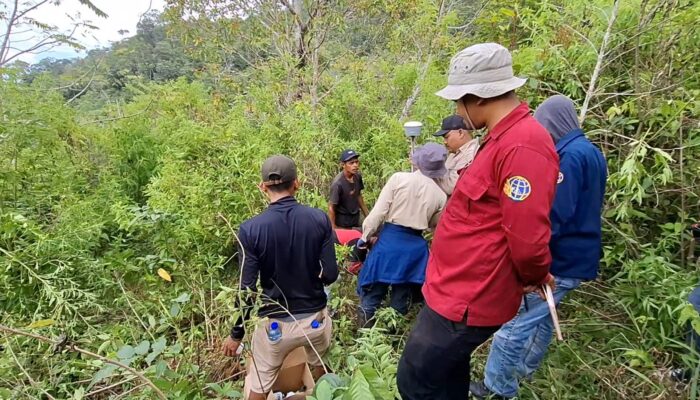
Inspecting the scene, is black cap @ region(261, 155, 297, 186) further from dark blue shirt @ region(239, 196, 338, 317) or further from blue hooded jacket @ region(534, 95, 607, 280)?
blue hooded jacket @ region(534, 95, 607, 280)

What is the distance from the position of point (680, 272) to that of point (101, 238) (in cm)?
430

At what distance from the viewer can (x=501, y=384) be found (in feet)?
7.28

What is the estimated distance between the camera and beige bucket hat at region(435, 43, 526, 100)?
1552mm

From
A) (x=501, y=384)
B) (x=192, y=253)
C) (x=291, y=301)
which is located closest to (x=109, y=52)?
(x=192, y=253)

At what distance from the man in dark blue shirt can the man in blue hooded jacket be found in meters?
0.95

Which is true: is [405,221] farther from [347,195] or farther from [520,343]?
[347,195]

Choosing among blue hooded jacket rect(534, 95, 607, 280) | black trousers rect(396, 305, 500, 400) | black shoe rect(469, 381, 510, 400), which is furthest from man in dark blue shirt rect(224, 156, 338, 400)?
blue hooded jacket rect(534, 95, 607, 280)

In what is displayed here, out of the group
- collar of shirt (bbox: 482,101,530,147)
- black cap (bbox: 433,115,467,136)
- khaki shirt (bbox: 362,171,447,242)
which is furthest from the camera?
black cap (bbox: 433,115,467,136)

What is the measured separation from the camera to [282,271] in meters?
2.31

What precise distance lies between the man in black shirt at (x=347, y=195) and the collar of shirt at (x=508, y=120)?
263 cm

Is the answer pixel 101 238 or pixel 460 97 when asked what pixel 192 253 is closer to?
pixel 101 238

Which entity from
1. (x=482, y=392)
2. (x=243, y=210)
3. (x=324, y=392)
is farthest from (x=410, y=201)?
(x=324, y=392)

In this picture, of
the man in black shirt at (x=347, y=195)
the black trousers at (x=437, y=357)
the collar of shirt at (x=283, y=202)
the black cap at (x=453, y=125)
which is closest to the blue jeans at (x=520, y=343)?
the black trousers at (x=437, y=357)

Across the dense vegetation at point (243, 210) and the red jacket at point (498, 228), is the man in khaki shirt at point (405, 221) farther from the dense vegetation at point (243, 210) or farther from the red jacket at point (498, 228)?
the red jacket at point (498, 228)
